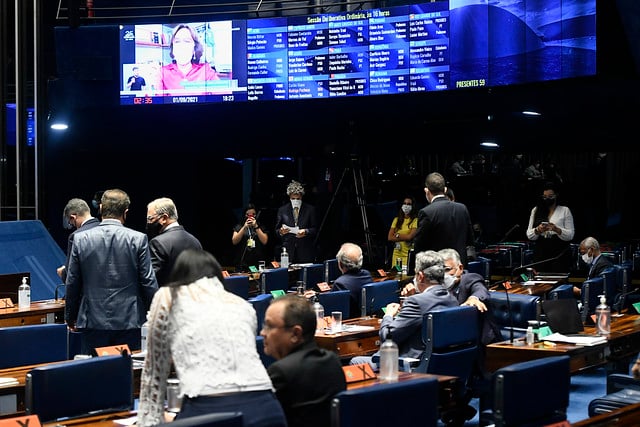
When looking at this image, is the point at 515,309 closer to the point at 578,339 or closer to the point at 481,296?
the point at 481,296

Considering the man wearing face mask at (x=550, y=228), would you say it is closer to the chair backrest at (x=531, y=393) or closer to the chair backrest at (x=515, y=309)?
the chair backrest at (x=515, y=309)

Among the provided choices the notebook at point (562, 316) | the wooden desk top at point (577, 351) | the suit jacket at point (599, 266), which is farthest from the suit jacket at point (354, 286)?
the suit jacket at point (599, 266)

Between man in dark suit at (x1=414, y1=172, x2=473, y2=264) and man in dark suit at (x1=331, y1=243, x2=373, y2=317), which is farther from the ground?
man in dark suit at (x1=414, y1=172, x2=473, y2=264)

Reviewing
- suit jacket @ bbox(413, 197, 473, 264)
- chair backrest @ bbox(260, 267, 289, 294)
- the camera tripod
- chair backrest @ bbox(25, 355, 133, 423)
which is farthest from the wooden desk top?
the camera tripod

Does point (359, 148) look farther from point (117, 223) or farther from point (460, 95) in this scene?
point (117, 223)

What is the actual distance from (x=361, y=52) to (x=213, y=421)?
30.7 ft

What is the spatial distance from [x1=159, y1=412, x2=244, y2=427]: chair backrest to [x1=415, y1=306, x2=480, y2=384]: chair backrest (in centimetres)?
262

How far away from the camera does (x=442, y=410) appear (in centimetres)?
476

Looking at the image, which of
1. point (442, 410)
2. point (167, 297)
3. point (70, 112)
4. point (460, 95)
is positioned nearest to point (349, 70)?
point (460, 95)

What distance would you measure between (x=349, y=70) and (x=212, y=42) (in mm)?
1852

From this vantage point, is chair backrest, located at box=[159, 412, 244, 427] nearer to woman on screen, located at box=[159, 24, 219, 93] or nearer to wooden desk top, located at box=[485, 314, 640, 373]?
wooden desk top, located at box=[485, 314, 640, 373]

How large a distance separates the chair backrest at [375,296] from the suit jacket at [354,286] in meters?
0.08

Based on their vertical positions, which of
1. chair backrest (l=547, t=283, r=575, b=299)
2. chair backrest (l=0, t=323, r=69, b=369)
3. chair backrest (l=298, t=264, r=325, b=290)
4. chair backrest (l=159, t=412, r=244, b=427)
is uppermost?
chair backrest (l=159, t=412, r=244, b=427)

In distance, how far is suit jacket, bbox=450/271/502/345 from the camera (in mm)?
6219
